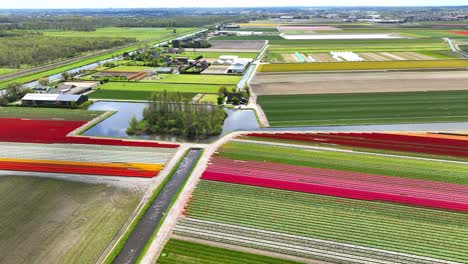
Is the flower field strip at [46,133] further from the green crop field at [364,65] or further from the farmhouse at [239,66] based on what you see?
the green crop field at [364,65]

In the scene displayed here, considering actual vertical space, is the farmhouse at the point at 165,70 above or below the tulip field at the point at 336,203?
above

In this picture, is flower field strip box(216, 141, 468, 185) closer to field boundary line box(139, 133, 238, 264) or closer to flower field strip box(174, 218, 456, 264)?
field boundary line box(139, 133, 238, 264)

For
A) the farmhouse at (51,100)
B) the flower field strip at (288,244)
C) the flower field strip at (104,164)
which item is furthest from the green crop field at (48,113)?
the flower field strip at (288,244)

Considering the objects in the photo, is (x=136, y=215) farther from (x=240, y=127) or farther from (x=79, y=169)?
(x=240, y=127)

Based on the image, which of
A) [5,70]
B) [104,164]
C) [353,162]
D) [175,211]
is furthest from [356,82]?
[5,70]

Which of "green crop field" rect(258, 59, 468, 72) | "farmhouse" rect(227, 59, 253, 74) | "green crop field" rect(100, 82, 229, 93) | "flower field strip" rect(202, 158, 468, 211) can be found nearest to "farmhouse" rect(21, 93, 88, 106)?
"green crop field" rect(100, 82, 229, 93)
